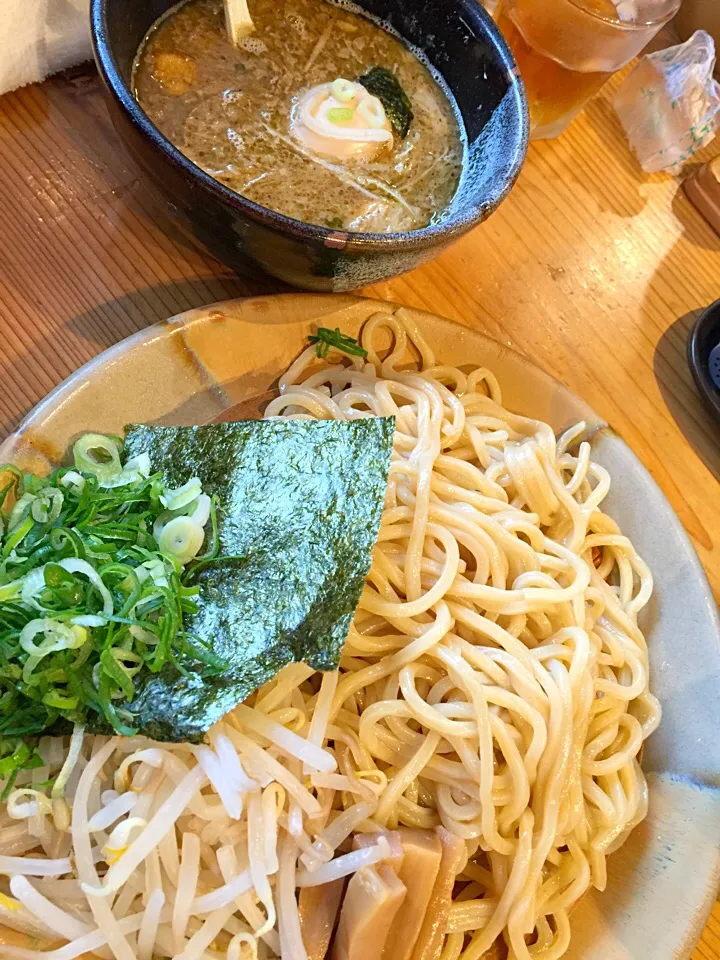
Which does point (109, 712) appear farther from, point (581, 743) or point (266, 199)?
point (266, 199)

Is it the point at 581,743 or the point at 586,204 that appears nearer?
the point at 581,743

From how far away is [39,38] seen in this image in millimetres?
2064

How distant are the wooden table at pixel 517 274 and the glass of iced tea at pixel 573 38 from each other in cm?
25

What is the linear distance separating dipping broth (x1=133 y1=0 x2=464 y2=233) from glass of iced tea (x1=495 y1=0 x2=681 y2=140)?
586 millimetres

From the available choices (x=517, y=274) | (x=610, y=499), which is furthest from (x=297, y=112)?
(x=610, y=499)

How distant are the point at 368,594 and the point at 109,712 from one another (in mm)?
631

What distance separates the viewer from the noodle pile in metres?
1.43

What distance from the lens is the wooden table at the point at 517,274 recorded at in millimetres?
1987

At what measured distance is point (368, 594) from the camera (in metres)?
1.75

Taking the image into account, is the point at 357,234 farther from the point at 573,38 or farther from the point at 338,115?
the point at 573,38

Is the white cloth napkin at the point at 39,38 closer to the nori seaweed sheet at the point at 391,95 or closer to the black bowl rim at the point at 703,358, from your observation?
the nori seaweed sheet at the point at 391,95

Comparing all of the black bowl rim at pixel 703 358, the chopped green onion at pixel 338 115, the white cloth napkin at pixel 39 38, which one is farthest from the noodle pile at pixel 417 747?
the white cloth napkin at pixel 39 38

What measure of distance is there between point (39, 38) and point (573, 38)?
1661mm

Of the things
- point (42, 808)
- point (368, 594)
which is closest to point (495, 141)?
point (368, 594)
